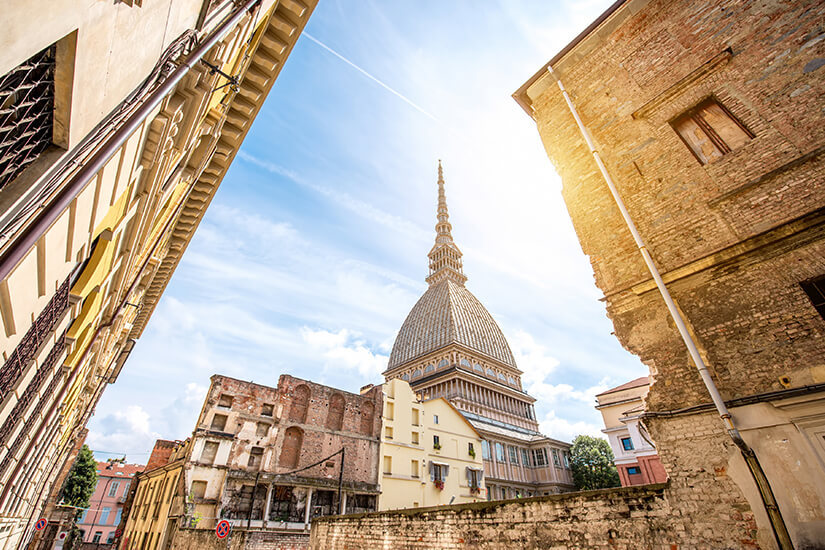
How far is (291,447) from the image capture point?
2375 cm

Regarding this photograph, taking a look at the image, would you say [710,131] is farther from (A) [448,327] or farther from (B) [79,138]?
(A) [448,327]

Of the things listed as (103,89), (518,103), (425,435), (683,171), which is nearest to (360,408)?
(425,435)

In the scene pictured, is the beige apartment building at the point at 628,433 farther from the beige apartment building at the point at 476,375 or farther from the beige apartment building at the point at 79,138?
the beige apartment building at the point at 79,138

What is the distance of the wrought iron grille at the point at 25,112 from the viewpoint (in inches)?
93.0

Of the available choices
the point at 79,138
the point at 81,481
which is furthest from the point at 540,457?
the point at 79,138

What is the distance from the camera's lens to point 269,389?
2438cm

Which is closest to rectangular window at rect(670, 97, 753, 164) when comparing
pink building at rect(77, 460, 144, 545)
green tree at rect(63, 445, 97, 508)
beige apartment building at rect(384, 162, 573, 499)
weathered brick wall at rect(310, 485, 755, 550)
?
weathered brick wall at rect(310, 485, 755, 550)

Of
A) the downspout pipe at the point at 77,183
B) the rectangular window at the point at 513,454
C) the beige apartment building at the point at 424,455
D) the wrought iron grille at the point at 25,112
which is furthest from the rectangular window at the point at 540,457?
the wrought iron grille at the point at 25,112

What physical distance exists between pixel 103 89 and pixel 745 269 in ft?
31.4

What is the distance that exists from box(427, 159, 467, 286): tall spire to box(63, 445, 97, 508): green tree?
66670mm

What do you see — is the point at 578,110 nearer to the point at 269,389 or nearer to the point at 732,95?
the point at 732,95

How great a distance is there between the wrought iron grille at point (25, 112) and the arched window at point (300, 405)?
24744 millimetres

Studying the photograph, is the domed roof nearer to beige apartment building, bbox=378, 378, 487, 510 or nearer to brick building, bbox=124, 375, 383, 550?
beige apartment building, bbox=378, 378, 487, 510

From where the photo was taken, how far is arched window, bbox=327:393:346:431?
2591 cm
